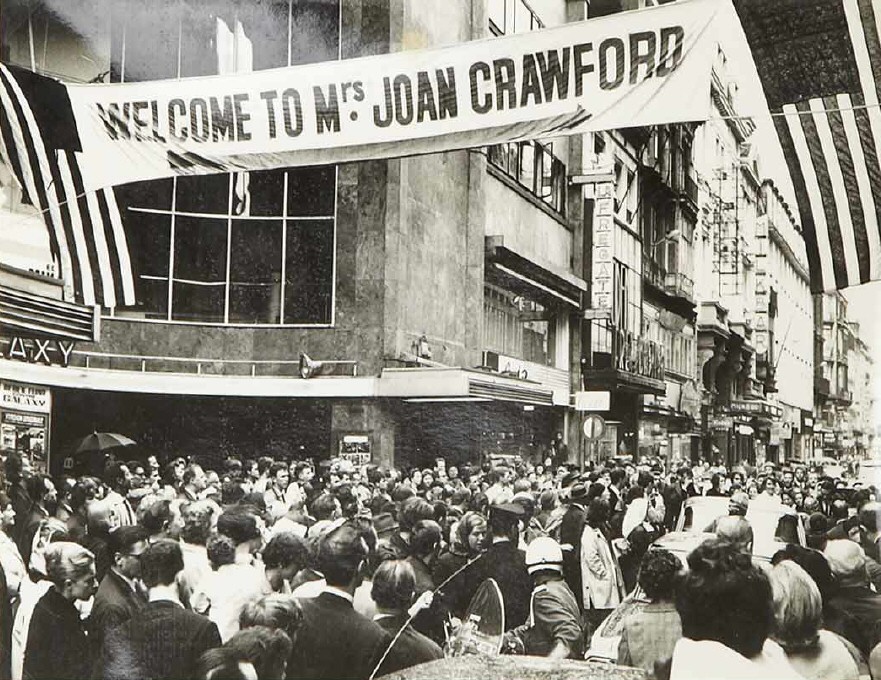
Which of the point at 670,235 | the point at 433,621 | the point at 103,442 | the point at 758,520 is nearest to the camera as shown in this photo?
the point at 758,520

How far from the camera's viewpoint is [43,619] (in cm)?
549

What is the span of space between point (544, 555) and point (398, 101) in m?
2.28

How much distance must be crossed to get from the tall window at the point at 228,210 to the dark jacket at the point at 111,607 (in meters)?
1.32

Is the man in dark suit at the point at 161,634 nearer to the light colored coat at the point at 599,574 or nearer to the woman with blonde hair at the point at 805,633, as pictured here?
the light colored coat at the point at 599,574

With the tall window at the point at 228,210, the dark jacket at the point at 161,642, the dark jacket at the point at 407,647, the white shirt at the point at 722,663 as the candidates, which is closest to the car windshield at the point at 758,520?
the white shirt at the point at 722,663

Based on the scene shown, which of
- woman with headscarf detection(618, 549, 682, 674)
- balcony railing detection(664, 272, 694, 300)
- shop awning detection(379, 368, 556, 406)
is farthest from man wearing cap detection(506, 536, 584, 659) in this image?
balcony railing detection(664, 272, 694, 300)

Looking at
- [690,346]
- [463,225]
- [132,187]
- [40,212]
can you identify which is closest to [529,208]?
[463,225]

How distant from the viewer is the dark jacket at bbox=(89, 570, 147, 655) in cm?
535

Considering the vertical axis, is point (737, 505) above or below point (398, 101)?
below

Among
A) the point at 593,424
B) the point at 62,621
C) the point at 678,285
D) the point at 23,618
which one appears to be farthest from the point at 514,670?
the point at 23,618

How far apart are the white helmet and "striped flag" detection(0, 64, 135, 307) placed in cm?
234

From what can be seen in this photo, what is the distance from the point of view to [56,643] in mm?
5457

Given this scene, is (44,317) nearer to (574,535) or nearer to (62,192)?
(62,192)

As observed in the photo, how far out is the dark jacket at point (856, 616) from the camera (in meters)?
4.82
